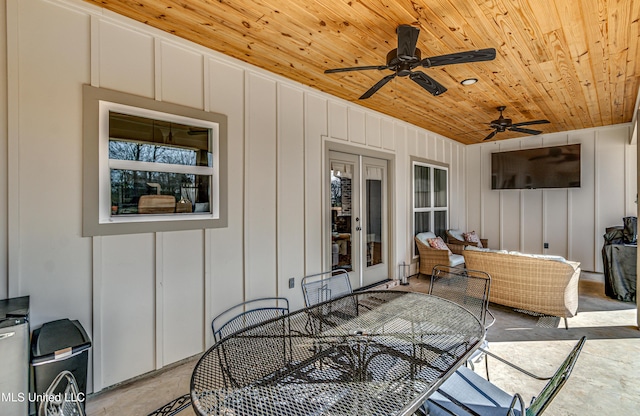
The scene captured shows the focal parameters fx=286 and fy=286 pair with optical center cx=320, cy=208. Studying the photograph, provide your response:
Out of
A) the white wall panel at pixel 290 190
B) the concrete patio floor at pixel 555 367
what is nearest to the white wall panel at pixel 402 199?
the concrete patio floor at pixel 555 367

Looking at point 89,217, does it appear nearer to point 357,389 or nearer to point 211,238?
point 211,238

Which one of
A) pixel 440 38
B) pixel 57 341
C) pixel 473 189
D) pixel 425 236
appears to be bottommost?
A: pixel 57 341

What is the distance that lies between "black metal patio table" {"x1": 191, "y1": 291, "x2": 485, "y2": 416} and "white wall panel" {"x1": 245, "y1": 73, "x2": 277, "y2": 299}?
122 cm

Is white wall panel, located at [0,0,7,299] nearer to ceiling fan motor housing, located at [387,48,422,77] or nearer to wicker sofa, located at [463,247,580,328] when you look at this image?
ceiling fan motor housing, located at [387,48,422,77]

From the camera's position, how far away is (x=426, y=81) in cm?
256

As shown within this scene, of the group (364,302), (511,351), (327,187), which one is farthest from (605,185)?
(364,302)

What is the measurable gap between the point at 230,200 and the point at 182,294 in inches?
38.3

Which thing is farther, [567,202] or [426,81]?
[567,202]

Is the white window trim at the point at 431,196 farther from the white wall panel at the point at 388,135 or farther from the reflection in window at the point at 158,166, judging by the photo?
the reflection in window at the point at 158,166

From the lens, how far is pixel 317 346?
5.16 feet

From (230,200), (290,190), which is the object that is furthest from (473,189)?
(230,200)

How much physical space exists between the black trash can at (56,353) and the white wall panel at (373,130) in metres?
4.00

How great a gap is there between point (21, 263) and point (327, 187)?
296cm

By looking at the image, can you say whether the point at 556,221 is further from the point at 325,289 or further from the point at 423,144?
the point at 325,289
